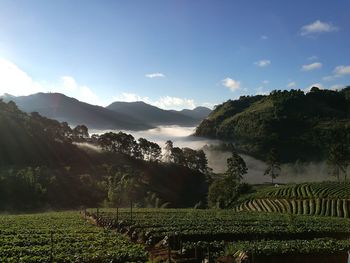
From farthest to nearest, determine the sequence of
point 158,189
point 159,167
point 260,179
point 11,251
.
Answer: point 260,179 < point 159,167 < point 158,189 < point 11,251

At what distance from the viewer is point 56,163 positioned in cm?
14975

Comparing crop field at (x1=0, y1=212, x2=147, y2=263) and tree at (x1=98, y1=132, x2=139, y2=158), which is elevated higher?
tree at (x1=98, y1=132, x2=139, y2=158)

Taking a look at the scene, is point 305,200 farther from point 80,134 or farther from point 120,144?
point 80,134

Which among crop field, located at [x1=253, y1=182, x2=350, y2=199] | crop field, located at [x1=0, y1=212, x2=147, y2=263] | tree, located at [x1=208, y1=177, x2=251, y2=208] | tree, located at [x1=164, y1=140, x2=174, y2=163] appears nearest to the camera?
crop field, located at [x1=0, y1=212, x2=147, y2=263]

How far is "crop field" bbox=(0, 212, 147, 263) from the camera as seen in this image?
90.8 feet

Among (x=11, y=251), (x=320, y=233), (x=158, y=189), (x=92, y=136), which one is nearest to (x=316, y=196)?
(x=320, y=233)

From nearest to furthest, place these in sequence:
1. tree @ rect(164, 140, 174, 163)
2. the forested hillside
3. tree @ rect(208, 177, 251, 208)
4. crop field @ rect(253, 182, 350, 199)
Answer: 1. crop field @ rect(253, 182, 350, 199)
2. the forested hillside
3. tree @ rect(208, 177, 251, 208)
4. tree @ rect(164, 140, 174, 163)

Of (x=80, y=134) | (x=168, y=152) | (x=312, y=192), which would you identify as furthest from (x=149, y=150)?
(x=312, y=192)

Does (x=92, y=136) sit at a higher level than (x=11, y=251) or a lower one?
higher

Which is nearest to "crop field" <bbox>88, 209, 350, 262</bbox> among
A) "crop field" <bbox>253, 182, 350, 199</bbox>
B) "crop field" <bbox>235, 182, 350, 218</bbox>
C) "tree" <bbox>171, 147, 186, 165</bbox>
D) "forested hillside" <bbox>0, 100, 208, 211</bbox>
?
"crop field" <bbox>235, 182, 350, 218</bbox>

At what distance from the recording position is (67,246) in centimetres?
3203

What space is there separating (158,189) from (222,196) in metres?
33.3

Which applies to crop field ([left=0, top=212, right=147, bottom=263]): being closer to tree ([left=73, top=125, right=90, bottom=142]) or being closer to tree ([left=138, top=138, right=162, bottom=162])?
tree ([left=138, top=138, right=162, bottom=162])

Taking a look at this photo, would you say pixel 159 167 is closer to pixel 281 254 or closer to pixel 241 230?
pixel 241 230
